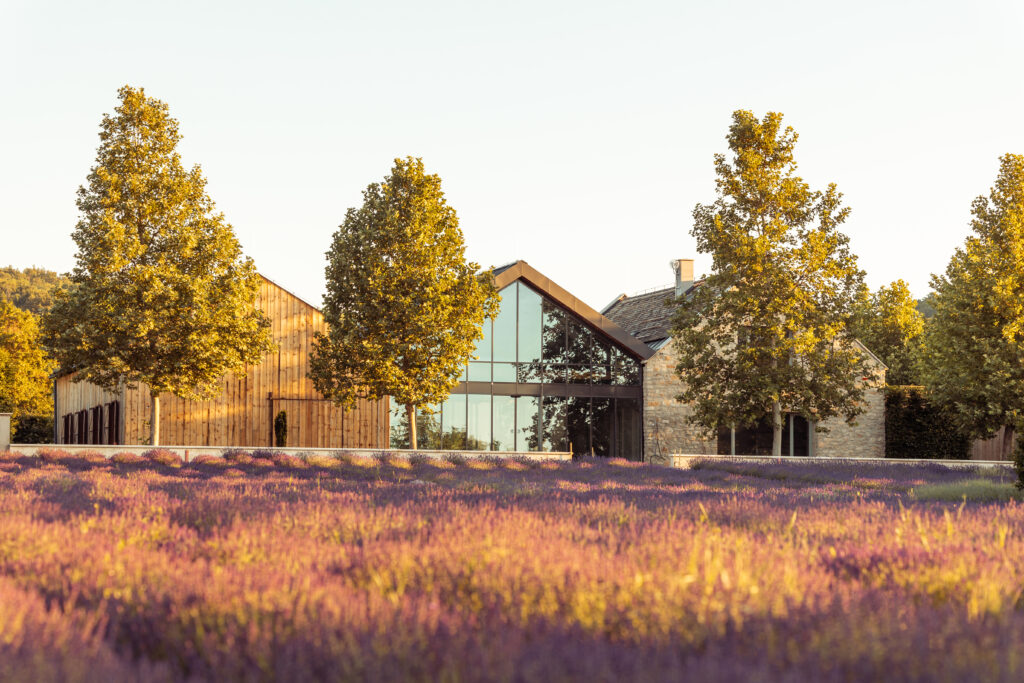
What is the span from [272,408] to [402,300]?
680 centimetres

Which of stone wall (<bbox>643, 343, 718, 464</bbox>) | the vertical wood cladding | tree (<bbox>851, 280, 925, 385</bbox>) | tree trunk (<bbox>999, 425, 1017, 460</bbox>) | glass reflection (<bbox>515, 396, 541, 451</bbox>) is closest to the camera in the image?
the vertical wood cladding

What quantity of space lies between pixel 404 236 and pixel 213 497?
18.3 meters

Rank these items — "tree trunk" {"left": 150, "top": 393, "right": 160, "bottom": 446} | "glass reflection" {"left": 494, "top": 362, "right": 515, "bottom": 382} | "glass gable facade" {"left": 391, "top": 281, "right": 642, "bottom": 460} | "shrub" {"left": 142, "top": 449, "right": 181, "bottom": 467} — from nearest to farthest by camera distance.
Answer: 1. "shrub" {"left": 142, "top": 449, "right": 181, "bottom": 467}
2. "tree trunk" {"left": 150, "top": 393, "right": 160, "bottom": 446}
3. "glass gable facade" {"left": 391, "top": 281, "right": 642, "bottom": 460}
4. "glass reflection" {"left": 494, "top": 362, "right": 515, "bottom": 382}

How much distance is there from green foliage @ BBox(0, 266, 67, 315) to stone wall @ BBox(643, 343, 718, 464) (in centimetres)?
5837

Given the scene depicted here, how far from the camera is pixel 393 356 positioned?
85.4ft

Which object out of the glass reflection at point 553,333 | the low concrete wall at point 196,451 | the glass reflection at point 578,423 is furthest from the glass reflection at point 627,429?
the low concrete wall at point 196,451

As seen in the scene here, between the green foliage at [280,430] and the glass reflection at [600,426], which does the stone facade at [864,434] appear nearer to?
the glass reflection at [600,426]

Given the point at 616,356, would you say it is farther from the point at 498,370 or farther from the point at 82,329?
the point at 82,329

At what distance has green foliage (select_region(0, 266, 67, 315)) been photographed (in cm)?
8883

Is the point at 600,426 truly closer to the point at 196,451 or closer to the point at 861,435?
the point at 861,435

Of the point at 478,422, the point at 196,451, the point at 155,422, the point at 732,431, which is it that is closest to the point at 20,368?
the point at 155,422

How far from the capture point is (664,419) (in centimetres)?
3228

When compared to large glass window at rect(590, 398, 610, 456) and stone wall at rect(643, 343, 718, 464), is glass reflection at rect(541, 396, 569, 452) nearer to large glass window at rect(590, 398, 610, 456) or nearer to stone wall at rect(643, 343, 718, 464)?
large glass window at rect(590, 398, 610, 456)

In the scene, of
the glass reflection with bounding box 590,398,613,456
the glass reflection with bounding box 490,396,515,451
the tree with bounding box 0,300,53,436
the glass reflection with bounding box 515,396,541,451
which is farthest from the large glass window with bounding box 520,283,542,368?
the tree with bounding box 0,300,53,436
